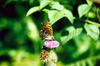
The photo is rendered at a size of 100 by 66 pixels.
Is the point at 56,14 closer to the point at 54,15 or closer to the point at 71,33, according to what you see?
the point at 54,15

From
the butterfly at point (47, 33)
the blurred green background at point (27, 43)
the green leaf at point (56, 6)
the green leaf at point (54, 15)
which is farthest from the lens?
the blurred green background at point (27, 43)

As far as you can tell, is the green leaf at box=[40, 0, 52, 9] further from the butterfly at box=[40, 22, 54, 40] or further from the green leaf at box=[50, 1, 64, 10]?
the butterfly at box=[40, 22, 54, 40]

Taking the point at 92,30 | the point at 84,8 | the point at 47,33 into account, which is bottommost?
the point at 47,33

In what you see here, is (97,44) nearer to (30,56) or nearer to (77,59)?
(77,59)

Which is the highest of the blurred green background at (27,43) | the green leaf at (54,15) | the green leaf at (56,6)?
the blurred green background at (27,43)

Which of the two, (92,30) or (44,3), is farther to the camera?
(92,30)

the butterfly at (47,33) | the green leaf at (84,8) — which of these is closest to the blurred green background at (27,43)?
the green leaf at (84,8)

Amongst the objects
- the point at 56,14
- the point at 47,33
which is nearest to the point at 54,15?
the point at 56,14

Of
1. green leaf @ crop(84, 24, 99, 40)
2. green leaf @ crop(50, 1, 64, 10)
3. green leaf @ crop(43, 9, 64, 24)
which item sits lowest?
green leaf @ crop(84, 24, 99, 40)

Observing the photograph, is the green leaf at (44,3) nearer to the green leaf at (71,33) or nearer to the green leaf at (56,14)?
the green leaf at (56,14)

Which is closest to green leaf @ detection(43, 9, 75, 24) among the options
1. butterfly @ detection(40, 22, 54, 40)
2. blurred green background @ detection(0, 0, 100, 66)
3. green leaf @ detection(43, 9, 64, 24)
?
green leaf @ detection(43, 9, 64, 24)

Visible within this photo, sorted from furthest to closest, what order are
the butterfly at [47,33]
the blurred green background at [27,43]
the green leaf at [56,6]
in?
the blurred green background at [27,43] → the green leaf at [56,6] → the butterfly at [47,33]

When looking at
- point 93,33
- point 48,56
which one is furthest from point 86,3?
point 48,56
